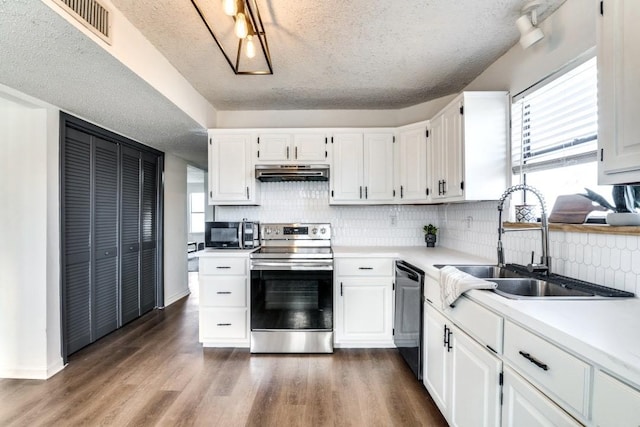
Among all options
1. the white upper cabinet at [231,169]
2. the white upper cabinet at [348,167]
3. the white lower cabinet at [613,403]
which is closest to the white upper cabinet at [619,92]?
the white lower cabinet at [613,403]

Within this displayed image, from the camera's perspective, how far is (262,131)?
324 cm

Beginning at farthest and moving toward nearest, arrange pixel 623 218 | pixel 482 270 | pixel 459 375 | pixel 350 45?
pixel 350 45
pixel 482 270
pixel 459 375
pixel 623 218

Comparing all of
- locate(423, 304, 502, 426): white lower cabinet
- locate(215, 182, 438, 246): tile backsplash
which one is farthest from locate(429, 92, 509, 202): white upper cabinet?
locate(215, 182, 438, 246): tile backsplash

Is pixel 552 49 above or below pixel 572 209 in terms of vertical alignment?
above

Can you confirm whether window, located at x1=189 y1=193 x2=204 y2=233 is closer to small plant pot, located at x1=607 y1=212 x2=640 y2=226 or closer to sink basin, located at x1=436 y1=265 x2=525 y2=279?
sink basin, located at x1=436 y1=265 x2=525 y2=279

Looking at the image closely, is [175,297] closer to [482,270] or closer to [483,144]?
[482,270]

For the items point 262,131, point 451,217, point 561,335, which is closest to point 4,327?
point 262,131

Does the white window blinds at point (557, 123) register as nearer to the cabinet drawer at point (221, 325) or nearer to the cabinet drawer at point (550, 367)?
the cabinet drawer at point (550, 367)

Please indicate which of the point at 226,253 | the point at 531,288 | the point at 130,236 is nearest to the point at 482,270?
the point at 531,288

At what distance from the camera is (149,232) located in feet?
13.0

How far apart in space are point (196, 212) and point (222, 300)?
23.2 feet

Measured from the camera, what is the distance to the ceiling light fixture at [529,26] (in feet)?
5.96

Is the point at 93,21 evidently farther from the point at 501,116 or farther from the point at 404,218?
the point at 404,218

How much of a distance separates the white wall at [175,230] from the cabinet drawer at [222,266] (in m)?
1.72
